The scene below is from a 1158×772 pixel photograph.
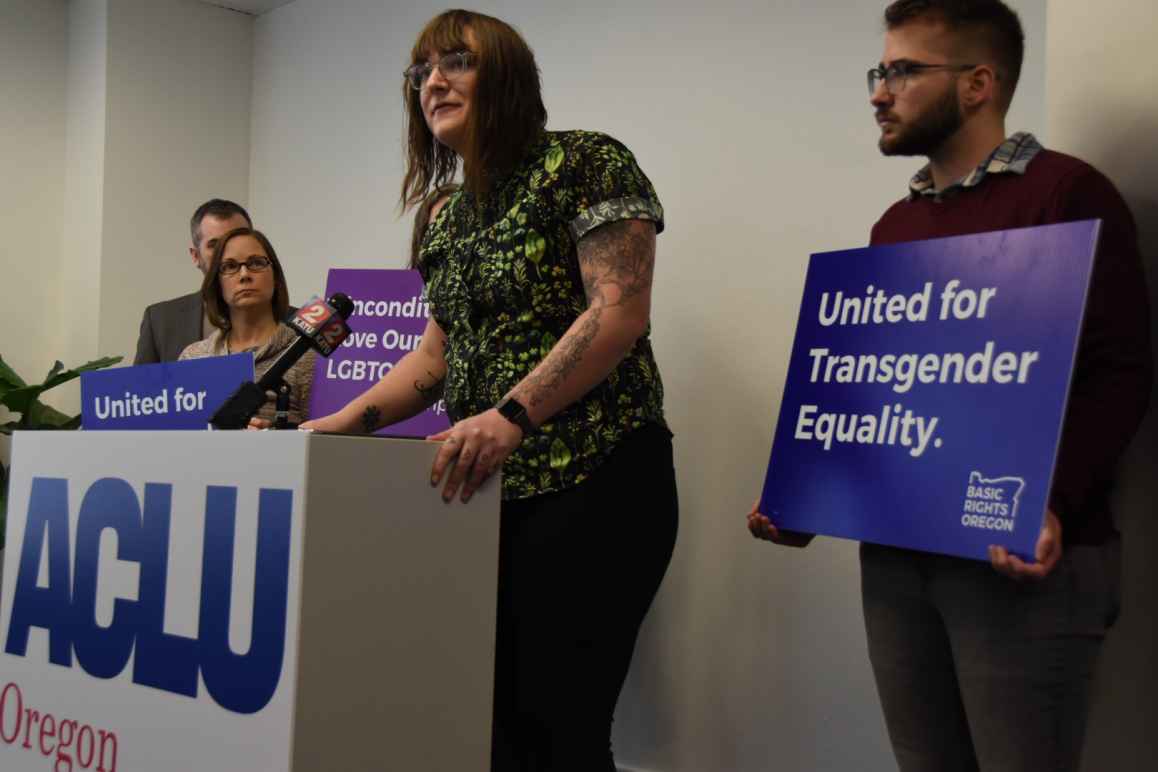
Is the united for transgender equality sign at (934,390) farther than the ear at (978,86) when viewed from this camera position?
No

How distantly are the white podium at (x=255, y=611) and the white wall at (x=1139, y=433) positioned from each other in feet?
2.68

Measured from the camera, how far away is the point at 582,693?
1.75m

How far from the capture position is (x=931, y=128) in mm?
1612

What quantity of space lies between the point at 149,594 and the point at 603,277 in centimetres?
76

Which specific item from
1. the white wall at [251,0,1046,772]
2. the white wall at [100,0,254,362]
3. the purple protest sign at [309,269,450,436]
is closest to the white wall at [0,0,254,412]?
the white wall at [100,0,254,362]

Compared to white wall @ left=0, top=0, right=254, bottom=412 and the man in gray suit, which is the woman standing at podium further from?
white wall @ left=0, top=0, right=254, bottom=412

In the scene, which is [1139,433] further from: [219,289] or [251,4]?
[251,4]

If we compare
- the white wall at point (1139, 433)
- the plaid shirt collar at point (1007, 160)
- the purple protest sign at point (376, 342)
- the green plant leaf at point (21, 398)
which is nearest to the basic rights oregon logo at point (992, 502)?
the white wall at point (1139, 433)

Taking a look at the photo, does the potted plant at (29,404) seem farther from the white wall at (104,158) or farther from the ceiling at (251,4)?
the ceiling at (251,4)

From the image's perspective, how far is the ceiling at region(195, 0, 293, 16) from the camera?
17.6 ft

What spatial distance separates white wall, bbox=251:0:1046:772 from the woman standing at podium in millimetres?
1326

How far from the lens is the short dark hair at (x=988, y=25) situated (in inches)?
63.6

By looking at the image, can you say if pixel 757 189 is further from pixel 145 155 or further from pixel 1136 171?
pixel 145 155

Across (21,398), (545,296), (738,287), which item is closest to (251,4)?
(21,398)
